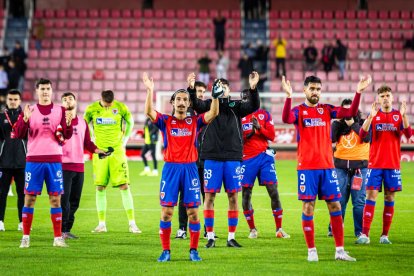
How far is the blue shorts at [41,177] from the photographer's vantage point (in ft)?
36.4

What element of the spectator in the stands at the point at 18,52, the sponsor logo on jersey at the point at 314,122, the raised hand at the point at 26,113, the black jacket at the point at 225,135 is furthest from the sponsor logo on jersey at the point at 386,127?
the spectator in the stands at the point at 18,52

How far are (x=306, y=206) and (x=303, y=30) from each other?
29.1 m

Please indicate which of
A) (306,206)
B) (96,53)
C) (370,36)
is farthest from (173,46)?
(306,206)

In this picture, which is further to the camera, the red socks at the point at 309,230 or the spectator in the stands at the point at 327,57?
the spectator in the stands at the point at 327,57

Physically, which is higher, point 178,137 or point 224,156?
point 178,137

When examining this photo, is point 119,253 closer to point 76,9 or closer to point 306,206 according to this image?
point 306,206

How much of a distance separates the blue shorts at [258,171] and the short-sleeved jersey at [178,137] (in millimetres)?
2448

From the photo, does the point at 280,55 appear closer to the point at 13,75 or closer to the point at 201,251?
the point at 13,75

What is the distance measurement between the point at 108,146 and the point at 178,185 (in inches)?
128

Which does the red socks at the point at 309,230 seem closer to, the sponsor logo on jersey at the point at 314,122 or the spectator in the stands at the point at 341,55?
the sponsor logo on jersey at the point at 314,122

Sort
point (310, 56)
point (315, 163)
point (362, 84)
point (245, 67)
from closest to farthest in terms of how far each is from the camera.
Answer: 1. point (362, 84)
2. point (315, 163)
3. point (245, 67)
4. point (310, 56)

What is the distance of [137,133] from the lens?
31469mm

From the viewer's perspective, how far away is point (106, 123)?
13156 mm

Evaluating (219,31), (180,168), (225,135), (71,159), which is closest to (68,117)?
(71,159)
